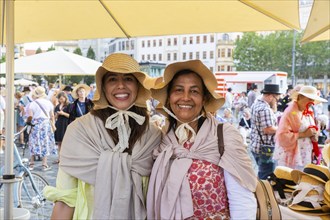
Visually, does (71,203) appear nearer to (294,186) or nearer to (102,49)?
(294,186)

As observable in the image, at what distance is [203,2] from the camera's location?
10.9 ft

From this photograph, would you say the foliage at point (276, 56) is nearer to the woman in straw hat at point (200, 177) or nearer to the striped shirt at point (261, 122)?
the striped shirt at point (261, 122)

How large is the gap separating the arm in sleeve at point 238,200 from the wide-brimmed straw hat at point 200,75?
19.0 inches

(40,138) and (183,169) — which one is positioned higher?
(183,169)

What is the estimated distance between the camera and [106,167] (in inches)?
83.3

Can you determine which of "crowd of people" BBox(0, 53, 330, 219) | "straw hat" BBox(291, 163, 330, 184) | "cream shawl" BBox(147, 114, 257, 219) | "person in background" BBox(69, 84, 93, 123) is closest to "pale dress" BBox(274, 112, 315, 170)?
"straw hat" BBox(291, 163, 330, 184)

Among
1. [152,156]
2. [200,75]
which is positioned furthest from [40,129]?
[200,75]

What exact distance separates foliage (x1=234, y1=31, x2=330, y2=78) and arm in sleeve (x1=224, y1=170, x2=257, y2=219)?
65.0 m

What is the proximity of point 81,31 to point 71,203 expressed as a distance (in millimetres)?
2375

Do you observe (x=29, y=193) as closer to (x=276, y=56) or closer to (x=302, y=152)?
(x=302, y=152)

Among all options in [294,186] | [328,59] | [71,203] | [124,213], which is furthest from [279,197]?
[328,59]

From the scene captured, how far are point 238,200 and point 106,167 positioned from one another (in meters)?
0.76

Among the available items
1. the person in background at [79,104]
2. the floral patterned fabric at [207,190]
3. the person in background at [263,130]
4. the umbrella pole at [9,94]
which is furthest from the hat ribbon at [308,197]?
the person in background at [79,104]

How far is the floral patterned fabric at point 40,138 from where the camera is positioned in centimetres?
892
